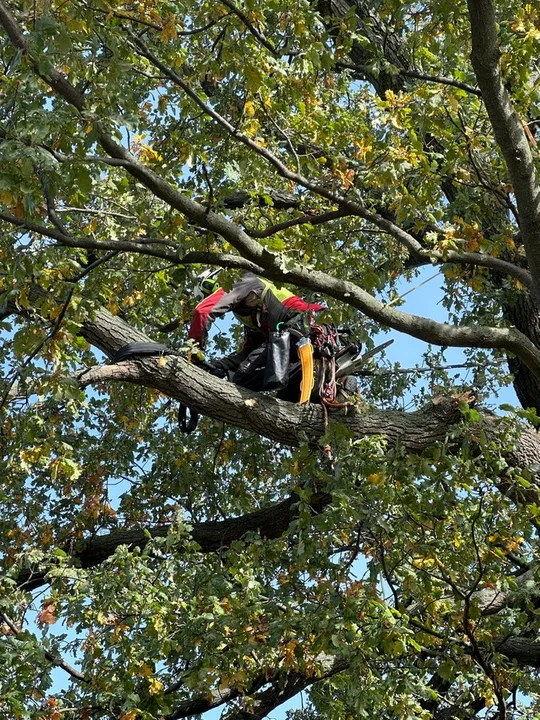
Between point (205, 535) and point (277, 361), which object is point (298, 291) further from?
point (205, 535)

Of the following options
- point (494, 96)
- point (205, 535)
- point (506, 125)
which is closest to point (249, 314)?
point (205, 535)

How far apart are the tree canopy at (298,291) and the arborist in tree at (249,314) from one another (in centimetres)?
27

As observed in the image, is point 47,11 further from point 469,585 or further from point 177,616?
point 469,585

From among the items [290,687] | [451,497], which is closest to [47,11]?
[451,497]

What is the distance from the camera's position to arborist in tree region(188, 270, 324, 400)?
6887 millimetres

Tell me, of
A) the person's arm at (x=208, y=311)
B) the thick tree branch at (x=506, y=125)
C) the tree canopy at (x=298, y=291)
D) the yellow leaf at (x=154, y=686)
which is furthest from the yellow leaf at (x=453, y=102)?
the yellow leaf at (x=154, y=686)

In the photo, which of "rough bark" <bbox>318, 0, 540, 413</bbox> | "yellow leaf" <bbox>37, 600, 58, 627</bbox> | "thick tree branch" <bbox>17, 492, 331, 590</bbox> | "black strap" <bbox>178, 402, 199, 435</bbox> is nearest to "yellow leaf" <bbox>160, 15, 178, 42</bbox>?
"rough bark" <bbox>318, 0, 540, 413</bbox>

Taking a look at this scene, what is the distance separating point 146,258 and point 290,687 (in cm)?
336

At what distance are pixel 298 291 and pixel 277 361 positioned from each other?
529 millimetres

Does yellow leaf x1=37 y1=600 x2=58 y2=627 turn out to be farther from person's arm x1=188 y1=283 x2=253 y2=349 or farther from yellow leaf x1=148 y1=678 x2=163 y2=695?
person's arm x1=188 y1=283 x2=253 y2=349

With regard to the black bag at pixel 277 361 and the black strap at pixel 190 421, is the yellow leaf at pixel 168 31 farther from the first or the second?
the black strap at pixel 190 421

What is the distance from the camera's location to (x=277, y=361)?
6820mm

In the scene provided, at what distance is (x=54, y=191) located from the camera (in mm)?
4500

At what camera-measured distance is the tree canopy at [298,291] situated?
5.19 meters
